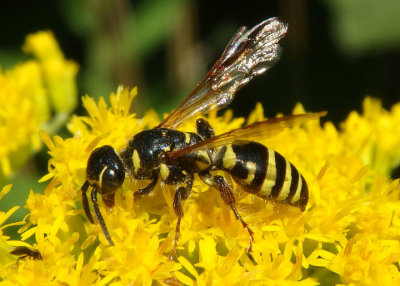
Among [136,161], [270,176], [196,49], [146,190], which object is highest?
[196,49]

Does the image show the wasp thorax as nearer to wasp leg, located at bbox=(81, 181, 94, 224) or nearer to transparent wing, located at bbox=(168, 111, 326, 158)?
wasp leg, located at bbox=(81, 181, 94, 224)

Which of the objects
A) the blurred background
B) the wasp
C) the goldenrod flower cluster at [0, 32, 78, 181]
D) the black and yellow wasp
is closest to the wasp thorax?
the black and yellow wasp

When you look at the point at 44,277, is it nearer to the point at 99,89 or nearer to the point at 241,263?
the point at 241,263

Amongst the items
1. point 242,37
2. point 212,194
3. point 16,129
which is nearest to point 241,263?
point 212,194

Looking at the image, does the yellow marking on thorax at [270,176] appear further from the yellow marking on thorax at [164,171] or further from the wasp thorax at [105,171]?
the wasp thorax at [105,171]

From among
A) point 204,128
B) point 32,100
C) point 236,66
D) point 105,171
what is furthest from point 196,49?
point 105,171

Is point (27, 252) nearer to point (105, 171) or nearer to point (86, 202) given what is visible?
point (86, 202)
